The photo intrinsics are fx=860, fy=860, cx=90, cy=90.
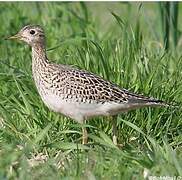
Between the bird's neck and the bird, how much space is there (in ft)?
0.62

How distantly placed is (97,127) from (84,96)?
0.52 m

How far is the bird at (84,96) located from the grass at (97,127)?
13 cm

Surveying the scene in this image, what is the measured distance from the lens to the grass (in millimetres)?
5879

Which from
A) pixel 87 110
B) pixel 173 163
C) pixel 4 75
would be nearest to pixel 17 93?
pixel 4 75

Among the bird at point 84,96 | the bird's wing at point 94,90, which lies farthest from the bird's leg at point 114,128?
the bird's wing at point 94,90

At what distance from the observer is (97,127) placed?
7.29 metres

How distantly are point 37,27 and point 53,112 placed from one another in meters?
0.74

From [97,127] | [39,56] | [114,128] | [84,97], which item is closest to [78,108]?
[84,97]

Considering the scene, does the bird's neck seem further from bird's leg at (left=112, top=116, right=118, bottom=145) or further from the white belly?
bird's leg at (left=112, top=116, right=118, bottom=145)

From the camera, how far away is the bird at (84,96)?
6809 millimetres

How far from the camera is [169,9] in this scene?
9508 millimetres

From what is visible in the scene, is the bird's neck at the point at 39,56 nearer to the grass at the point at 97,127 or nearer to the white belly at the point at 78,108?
the grass at the point at 97,127

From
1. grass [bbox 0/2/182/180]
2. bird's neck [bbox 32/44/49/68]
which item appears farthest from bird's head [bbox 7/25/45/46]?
grass [bbox 0/2/182/180]

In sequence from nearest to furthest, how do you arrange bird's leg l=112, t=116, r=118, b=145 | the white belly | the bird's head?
the white belly, bird's leg l=112, t=116, r=118, b=145, the bird's head
